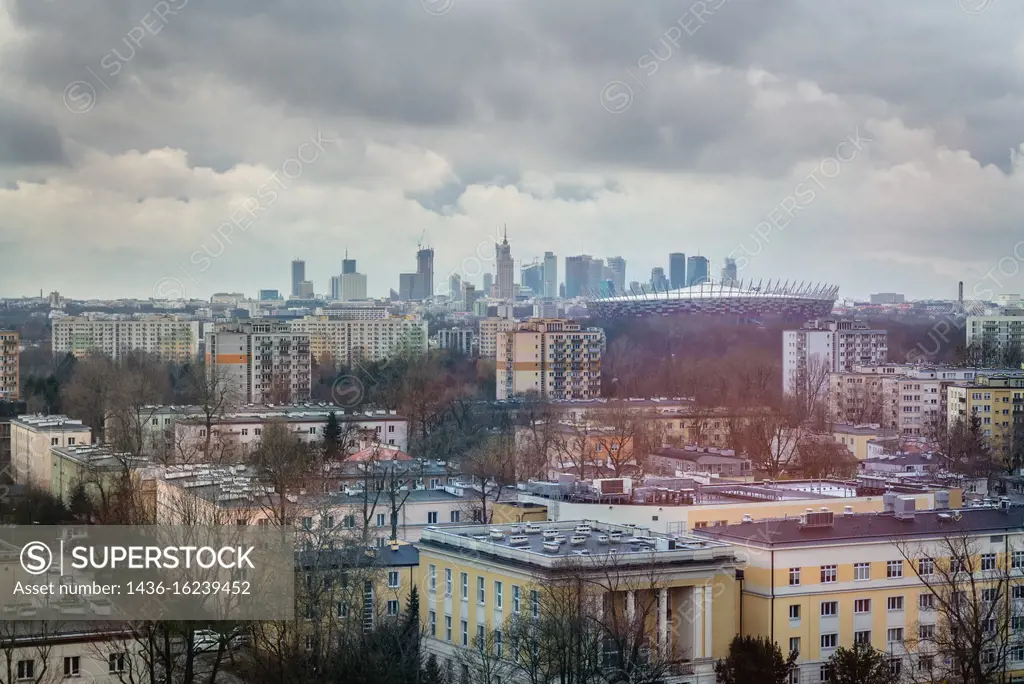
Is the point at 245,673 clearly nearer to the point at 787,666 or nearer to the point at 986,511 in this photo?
the point at 787,666

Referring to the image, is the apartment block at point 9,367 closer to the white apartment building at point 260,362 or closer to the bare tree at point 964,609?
the white apartment building at point 260,362

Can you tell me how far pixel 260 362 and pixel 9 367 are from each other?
5.67 m

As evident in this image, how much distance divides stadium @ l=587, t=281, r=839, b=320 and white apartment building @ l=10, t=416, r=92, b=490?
32388 millimetres

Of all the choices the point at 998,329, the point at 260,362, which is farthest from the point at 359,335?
the point at 998,329

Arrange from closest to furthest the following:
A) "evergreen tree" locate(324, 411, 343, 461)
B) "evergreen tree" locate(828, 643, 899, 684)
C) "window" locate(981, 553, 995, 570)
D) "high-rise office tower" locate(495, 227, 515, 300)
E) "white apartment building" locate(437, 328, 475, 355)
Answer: "evergreen tree" locate(828, 643, 899, 684), "window" locate(981, 553, 995, 570), "evergreen tree" locate(324, 411, 343, 461), "white apartment building" locate(437, 328, 475, 355), "high-rise office tower" locate(495, 227, 515, 300)

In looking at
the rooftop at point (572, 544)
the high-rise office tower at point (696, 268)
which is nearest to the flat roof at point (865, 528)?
the rooftop at point (572, 544)

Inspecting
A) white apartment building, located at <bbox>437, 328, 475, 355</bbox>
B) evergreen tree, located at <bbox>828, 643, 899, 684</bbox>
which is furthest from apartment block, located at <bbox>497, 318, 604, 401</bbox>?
evergreen tree, located at <bbox>828, 643, 899, 684</bbox>

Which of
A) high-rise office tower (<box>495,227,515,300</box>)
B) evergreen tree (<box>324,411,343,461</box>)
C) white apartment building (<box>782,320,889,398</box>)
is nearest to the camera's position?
evergreen tree (<box>324,411,343,461</box>)

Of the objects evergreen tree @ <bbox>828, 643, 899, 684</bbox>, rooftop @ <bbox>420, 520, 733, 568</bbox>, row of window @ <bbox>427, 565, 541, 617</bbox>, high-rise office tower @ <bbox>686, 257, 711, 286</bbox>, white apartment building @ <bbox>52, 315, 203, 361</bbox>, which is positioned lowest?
evergreen tree @ <bbox>828, 643, 899, 684</bbox>

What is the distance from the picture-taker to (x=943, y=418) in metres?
31.7

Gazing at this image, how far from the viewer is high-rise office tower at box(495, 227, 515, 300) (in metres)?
100

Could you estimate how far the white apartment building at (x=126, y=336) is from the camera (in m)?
Result: 57.0

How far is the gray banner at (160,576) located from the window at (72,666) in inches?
11.9

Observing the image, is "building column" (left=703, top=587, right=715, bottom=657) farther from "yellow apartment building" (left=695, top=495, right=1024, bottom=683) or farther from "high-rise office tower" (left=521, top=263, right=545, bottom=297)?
"high-rise office tower" (left=521, top=263, right=545, bottom=297)
